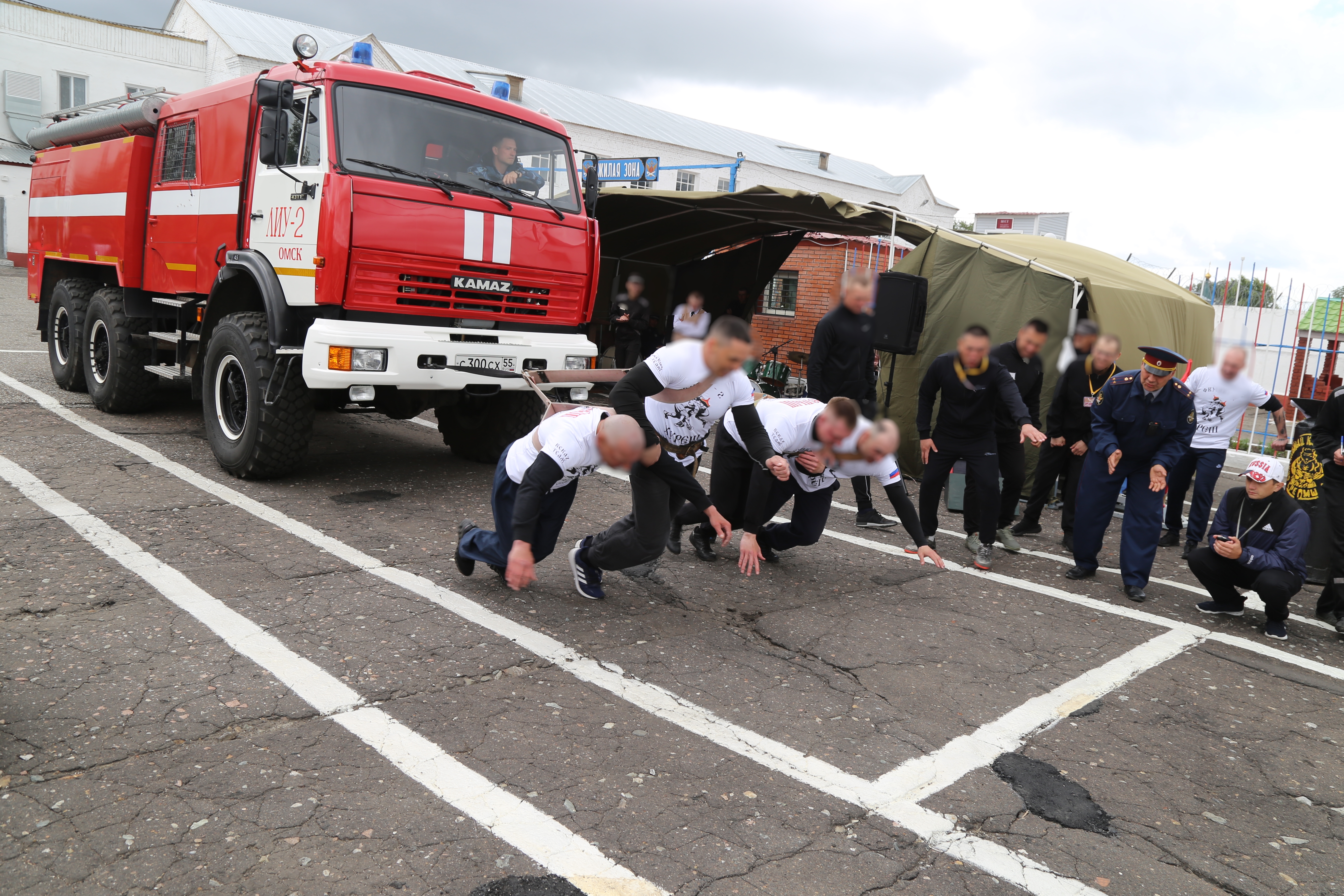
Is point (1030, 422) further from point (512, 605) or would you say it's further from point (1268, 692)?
point (512, 605)

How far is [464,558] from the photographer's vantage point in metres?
5.07

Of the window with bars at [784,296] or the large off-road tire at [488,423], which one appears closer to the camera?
the large off-road tire at [488,423]

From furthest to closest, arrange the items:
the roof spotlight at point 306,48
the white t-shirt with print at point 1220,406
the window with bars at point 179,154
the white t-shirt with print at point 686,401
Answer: the window with bars at point 179,154 → the white t-shirt with print at point 1220,406 → the roof spotlight at point 306,48 → the white t-shirt with print at point 686,401

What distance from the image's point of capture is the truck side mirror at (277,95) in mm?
6180

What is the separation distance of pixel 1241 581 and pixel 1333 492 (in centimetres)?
98

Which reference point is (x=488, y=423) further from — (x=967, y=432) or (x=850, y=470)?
(x=850, y=470)

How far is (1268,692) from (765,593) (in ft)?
8.62

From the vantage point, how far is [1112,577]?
654 cm

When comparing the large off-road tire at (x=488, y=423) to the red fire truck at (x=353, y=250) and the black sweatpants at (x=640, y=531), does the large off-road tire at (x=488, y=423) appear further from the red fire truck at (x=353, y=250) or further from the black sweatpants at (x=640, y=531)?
the black sweatpants at (x=640, y=531)

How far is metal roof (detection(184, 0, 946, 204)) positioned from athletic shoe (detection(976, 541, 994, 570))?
76.9 feet

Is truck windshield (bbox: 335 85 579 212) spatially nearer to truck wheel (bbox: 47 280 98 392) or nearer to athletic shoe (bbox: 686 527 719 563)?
athletic shoe (bbox: 686 527 719 563)

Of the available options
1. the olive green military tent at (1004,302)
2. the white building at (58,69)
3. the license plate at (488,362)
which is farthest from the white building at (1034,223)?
the white building at (58,69)

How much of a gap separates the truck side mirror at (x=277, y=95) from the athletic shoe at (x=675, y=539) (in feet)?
12.8

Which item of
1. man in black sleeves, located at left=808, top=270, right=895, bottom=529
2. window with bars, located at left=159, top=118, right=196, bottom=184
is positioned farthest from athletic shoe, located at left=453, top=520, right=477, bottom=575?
window with bars, located at left=159, top=118, right=196, bottom=184
